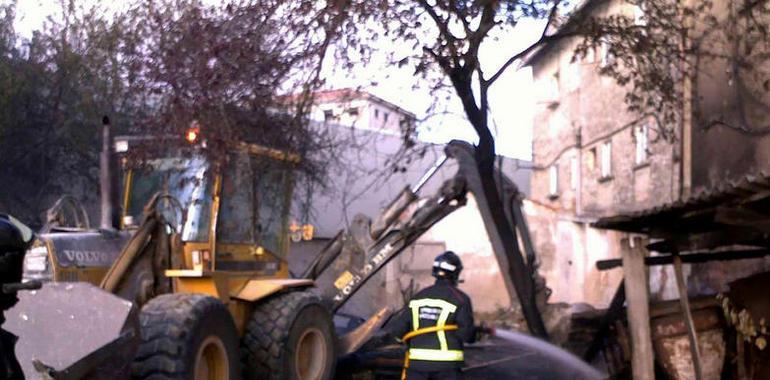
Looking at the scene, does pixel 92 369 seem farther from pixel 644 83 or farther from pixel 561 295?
pixel 561 295

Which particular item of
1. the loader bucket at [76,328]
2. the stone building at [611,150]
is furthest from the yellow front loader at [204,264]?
the stone building at [611,150]

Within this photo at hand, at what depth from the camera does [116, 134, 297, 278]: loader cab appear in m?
9.07

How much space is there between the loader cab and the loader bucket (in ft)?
8.43

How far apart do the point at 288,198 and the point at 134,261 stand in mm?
2364

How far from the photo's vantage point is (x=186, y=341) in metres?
7.59

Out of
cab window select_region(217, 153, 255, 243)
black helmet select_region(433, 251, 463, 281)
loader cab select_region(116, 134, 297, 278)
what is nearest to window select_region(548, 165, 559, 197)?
loader cab select_region(116, 134, 297, 278)

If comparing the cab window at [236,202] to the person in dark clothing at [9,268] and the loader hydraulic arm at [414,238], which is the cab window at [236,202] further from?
the person in dark clothing at [9,268]

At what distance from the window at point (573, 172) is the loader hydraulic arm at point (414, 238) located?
11.9m

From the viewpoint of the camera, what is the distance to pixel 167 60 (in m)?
8.86

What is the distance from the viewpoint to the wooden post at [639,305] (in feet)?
25.8

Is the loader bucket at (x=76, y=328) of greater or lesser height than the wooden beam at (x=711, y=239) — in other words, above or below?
below

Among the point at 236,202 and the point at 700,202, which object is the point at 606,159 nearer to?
the point at 236,202

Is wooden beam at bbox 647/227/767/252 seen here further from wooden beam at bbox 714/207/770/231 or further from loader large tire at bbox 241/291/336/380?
loader large tire at bbox 241/291/336/380

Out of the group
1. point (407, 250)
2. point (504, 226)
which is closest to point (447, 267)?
point (504, 226)
